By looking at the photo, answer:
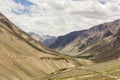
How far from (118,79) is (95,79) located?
29.4ft

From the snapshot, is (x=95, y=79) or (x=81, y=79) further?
(x=81, y=79)

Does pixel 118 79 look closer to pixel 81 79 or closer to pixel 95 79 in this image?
pixel 95 79

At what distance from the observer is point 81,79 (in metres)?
120

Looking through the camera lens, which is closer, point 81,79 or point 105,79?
point 105,79

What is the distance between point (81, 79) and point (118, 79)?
18740 mm

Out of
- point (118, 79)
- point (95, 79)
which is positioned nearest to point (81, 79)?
point (95, 79)

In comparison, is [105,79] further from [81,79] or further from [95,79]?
[81,79]

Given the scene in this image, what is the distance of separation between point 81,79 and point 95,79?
1027 centimetres

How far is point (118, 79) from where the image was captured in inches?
4131

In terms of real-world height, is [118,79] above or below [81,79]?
below

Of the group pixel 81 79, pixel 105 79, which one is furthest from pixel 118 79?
pixel 81 79

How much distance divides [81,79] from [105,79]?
16.1m

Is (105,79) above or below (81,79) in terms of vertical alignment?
below

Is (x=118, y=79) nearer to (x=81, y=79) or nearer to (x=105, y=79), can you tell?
(x=105, y=79)
